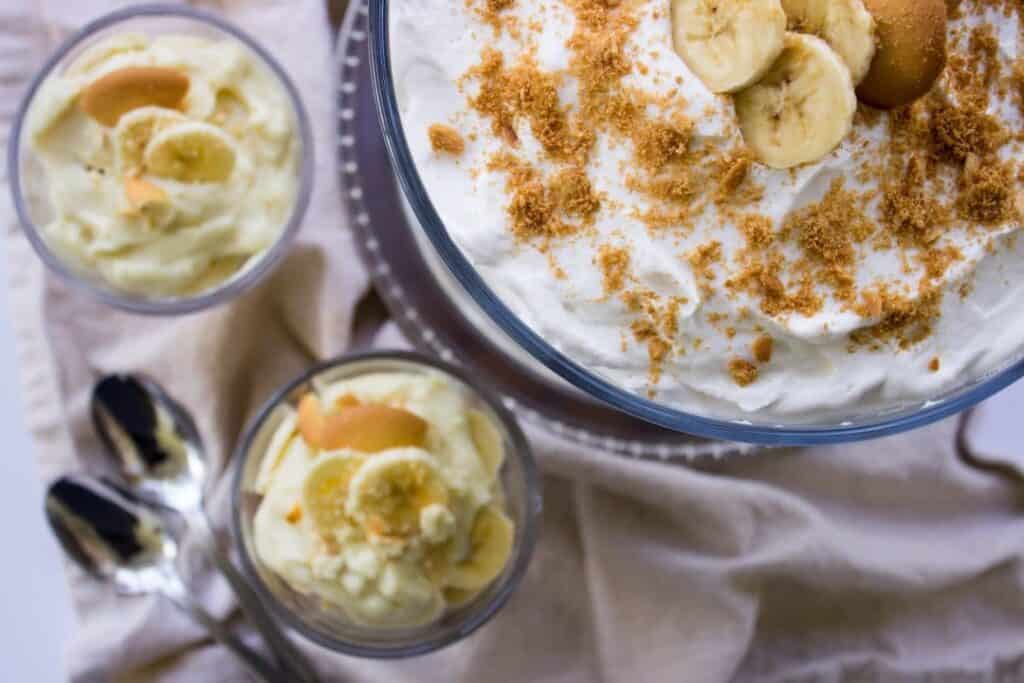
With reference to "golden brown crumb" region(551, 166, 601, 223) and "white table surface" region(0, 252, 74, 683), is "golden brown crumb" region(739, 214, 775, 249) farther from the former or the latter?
"white table surface" region(0, 252, 74, 683)

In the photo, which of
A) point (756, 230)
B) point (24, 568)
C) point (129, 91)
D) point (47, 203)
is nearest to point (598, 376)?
point (756, 230)

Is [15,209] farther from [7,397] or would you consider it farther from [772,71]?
[772,71]

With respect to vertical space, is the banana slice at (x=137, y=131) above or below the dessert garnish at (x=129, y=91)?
below

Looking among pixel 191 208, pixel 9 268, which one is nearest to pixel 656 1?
pixel 191 208

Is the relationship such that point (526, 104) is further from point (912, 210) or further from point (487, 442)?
point (487, 442)

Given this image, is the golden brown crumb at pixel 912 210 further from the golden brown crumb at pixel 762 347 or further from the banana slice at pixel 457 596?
the banana slice at pixel 457 596

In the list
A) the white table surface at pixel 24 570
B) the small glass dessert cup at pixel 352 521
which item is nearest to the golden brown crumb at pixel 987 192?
the small glass dessert cup at pixel 352 521
